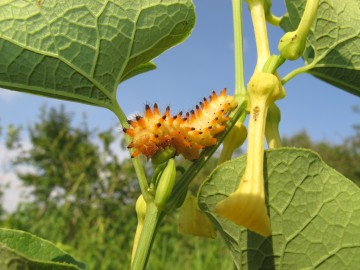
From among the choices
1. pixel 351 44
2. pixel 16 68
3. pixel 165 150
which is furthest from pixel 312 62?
pixel 16 68

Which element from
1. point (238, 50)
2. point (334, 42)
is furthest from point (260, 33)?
point (334, 42)

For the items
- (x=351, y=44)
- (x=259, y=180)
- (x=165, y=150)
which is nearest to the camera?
(x=259, y=180)

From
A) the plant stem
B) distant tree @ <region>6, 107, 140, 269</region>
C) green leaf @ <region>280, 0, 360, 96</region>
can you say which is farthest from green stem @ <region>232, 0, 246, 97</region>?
distant tree @ <region>6, 107, 140, 269</region>

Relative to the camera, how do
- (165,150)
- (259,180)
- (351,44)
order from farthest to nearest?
(351,44) < (165,150) < (259,180)

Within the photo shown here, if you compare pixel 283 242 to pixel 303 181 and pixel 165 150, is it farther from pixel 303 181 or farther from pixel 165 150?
pixel 165 150

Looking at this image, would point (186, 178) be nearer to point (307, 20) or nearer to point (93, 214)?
point (307, 20)
